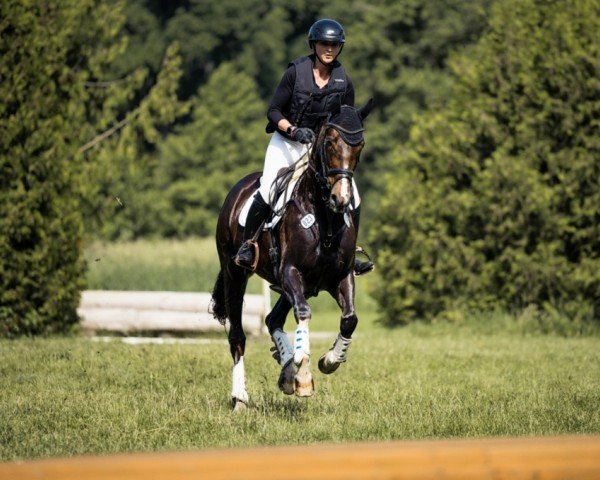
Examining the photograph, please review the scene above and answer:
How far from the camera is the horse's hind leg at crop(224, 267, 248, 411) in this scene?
9539mm

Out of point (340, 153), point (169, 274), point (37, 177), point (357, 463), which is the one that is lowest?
point (169, 274)

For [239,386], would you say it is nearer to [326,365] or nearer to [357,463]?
[326,365]

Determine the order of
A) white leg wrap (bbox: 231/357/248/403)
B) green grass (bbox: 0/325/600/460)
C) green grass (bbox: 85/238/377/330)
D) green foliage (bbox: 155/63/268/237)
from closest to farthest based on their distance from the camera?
green grass (bbox: 0/325/600/460), white leg wrap (bbox: 231/357/248/403), green grass (bbox: 85/238/377/330), green foliage (bbox: 155/63/268/237)

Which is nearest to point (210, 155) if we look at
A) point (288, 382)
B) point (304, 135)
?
point (304, 135)

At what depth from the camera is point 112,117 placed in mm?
26734

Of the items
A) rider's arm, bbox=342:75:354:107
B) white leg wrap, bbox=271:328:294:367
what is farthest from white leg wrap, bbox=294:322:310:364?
rider's arm, bbox=342:75:354:107

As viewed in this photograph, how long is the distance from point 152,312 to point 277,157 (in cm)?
1078

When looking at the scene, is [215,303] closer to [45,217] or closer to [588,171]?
[45,217]

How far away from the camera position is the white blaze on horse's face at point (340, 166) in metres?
8.24

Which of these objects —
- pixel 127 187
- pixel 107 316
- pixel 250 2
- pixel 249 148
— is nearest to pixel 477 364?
pixel 107 316

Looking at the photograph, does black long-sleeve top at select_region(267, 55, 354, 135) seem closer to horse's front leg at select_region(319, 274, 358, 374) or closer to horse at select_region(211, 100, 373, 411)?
horse at select_region(211, 100, 373, 411)

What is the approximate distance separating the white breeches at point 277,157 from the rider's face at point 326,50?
0.91 metres

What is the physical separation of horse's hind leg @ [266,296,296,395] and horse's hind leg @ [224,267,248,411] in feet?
1.14

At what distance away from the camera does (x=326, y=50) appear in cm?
928
